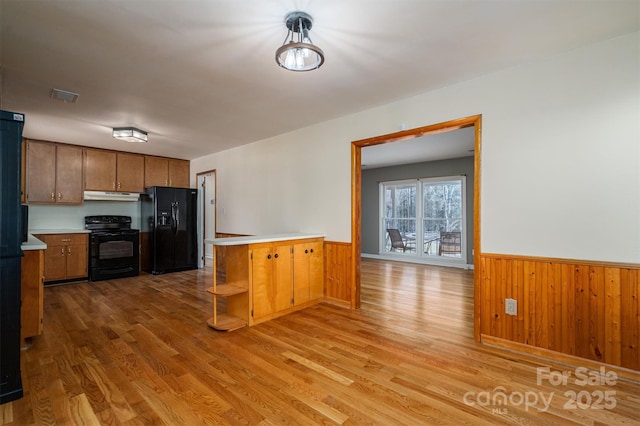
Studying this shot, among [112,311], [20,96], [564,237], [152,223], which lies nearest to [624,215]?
[564,237]

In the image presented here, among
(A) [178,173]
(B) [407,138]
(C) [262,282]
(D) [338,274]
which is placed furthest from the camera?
(A) [178,173]

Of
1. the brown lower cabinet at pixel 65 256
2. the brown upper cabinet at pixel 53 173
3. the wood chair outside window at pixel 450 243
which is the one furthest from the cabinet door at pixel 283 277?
the wood chair outside window at pixel 450 243

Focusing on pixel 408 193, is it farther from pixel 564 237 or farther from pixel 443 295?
pixel 564 237

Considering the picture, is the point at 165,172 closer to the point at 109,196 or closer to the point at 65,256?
the point at 109,196

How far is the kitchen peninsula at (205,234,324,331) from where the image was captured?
3.09 m

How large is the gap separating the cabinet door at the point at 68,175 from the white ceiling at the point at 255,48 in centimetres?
185

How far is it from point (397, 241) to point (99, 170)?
678cm

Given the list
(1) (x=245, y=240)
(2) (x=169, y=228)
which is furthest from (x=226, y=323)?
(2) (x=169, y=228)

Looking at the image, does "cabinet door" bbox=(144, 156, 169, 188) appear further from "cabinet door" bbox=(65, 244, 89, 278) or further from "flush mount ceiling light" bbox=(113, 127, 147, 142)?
"flush mount ceiling light" bbox=(113, 127, 147, 142)

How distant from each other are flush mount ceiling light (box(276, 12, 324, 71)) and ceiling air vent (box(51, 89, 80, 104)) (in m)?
2.56

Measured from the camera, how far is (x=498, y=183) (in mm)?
2650

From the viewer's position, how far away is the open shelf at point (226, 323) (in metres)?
2.98

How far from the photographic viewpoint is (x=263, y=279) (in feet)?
10.6

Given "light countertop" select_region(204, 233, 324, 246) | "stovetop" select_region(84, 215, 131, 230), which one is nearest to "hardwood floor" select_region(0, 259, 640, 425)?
"light countertop" select_region(204, 233, 324, 246)
